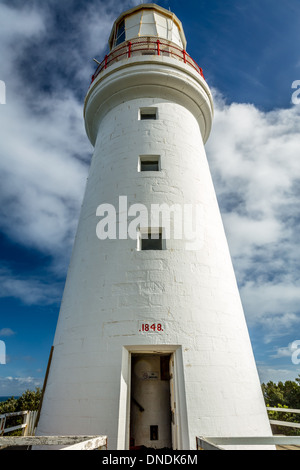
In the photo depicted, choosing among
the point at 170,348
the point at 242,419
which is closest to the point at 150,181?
the point at 170,348

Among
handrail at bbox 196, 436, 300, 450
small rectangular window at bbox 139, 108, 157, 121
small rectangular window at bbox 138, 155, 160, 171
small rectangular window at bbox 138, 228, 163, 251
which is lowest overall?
handrail at bbox 196, 436, 300, 450

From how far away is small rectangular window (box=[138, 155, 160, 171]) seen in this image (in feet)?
28.2

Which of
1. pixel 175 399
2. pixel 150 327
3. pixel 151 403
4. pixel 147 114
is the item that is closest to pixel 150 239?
pixel 150 327

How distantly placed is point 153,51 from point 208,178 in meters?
6.82

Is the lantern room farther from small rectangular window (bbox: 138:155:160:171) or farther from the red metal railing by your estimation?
small rectangular window (bbox: 138:155:160:171)

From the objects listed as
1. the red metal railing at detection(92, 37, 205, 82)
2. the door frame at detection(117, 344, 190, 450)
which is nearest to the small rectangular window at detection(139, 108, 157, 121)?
the red metal railing at detection(92, 37, 205, 82)

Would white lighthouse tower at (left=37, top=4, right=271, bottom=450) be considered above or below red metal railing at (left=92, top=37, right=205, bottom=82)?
below

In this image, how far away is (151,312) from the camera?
599 centimetres

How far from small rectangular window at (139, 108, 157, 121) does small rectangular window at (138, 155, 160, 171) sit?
2021 millimetres

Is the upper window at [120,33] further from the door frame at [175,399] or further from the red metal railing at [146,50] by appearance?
the door frame at [175,399]

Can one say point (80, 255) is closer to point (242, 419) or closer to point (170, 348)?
point (170, 348)

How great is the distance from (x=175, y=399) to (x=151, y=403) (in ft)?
4.16

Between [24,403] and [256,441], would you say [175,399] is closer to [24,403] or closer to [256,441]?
[256,441]

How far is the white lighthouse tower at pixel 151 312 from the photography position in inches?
213
